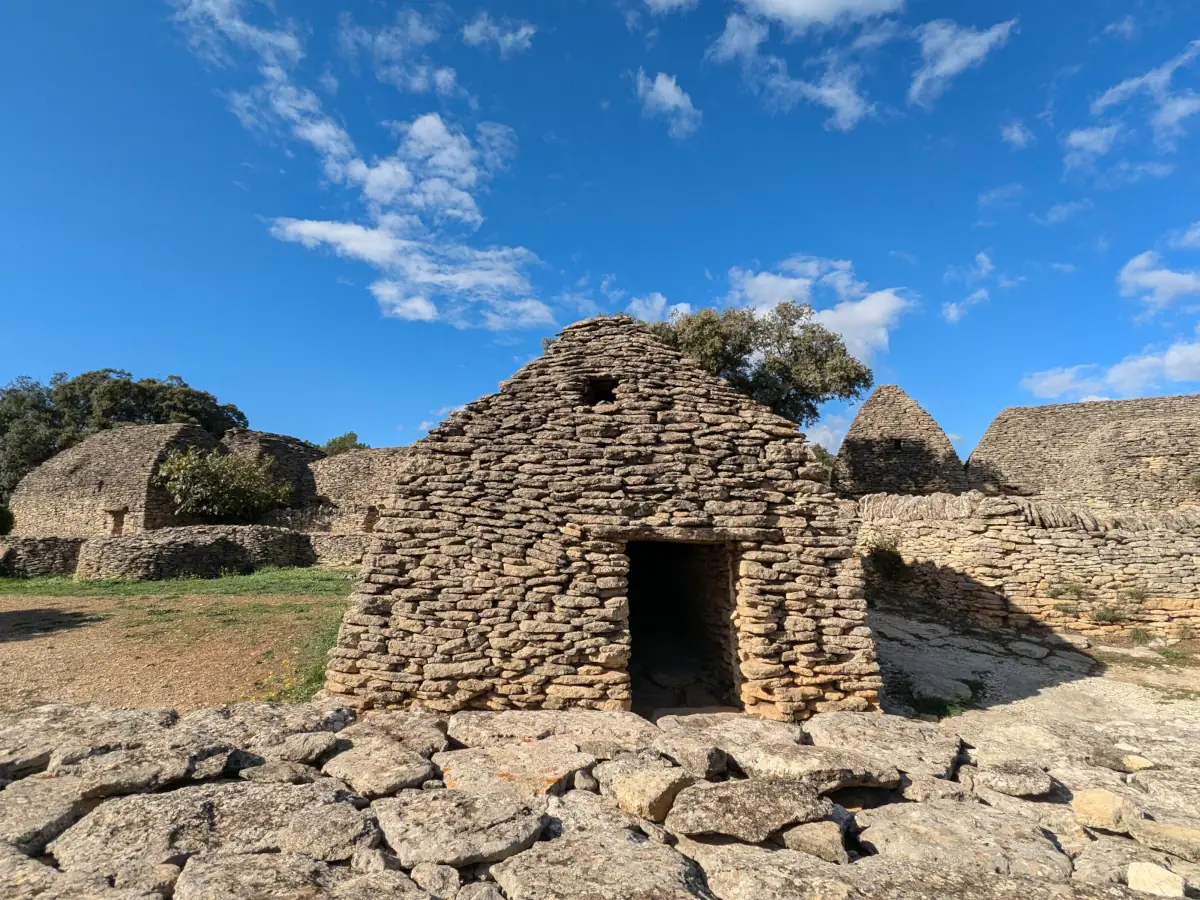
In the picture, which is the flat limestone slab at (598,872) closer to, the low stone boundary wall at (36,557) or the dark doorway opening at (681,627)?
the dark doorway opening at (681,627)

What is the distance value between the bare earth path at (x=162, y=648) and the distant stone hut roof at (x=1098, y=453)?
23.9m

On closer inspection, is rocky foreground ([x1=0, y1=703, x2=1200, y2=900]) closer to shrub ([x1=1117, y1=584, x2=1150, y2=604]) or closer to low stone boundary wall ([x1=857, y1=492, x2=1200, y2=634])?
low stone boundary wall ([x1=857, y1=492, x2=1200, y2=634])

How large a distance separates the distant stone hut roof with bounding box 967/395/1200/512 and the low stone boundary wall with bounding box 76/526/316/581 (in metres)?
27.3

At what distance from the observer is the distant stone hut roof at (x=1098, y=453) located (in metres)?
19.4

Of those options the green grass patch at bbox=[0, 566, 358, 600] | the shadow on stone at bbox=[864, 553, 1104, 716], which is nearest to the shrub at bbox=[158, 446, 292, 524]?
the green grass patch at bbox=[0, 566, 358, 600]

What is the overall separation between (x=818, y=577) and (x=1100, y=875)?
3.61 metres

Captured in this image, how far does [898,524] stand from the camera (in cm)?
1409

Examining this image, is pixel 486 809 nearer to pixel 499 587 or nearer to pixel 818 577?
pixel 499 587

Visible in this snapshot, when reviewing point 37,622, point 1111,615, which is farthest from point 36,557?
point 1111,615

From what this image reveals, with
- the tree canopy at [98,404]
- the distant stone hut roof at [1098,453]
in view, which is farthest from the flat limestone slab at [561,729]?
the tree canopy at [98,404]

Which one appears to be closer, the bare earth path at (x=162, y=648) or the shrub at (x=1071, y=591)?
the bare earth path at (x=162, y=648)

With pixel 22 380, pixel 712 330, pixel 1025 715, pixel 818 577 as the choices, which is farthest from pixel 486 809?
pixel 22 380

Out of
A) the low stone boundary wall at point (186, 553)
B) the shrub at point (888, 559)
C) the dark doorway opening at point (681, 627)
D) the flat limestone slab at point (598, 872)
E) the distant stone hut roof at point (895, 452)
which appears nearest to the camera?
the flat limestone slab at point (598, 872)

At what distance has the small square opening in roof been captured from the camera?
7.86m
